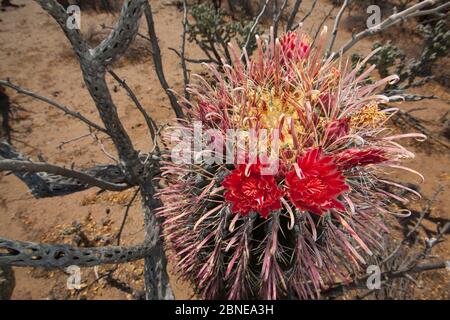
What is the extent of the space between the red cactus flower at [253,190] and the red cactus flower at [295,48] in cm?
63

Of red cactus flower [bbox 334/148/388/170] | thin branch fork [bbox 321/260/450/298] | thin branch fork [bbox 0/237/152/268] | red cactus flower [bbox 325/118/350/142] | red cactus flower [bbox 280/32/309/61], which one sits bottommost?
thin branch fork [bbox 321/260/450/298]

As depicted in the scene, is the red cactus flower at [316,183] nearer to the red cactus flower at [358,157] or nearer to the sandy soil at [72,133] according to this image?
the red cactus flower at [358,157]

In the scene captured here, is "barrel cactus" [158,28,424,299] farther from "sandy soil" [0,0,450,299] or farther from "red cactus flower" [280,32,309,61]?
"sandy soil" [0,0,450,299]

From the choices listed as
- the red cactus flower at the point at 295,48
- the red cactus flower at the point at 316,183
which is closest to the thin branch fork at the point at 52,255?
the red cactus flower at the point at 316,183

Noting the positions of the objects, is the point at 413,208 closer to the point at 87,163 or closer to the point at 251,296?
the point at 251,296

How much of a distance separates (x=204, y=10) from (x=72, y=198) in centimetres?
342

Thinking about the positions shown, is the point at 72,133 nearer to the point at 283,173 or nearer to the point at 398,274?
the point at 283,173

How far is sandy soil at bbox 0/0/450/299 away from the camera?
2.93 m

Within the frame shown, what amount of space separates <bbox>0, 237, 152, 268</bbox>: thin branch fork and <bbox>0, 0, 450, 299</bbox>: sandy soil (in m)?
1.16

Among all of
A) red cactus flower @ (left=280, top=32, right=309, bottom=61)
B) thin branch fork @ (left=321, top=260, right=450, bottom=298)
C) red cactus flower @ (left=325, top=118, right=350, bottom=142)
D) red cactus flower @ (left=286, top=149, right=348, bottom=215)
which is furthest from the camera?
thin branch fork @ (left=321, top=260, right=450, bottom=298)

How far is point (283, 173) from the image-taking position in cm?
109

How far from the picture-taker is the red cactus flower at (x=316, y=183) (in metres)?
0.97

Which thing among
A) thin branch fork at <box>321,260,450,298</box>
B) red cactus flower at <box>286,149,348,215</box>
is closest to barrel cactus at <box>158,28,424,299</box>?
red cactus flower at <box>286,149,348,215</box>

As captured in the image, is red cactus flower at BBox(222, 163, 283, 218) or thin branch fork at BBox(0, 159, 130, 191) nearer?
red cactus flower at BBox(222, 163, 283, 218)
